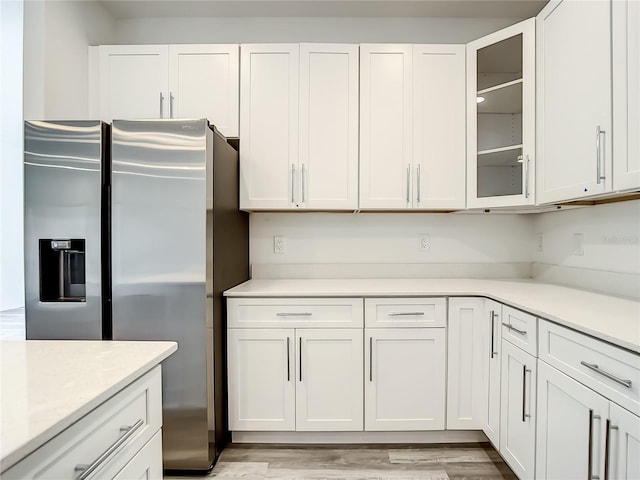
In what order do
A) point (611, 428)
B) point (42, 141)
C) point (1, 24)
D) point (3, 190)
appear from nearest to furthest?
point (611, 428), point (42, 141), point (1, 24), point (3, 190)

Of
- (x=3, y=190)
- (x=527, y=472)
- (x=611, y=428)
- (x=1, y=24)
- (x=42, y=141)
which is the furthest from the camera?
(x=3, y=190)

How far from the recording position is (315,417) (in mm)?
2135

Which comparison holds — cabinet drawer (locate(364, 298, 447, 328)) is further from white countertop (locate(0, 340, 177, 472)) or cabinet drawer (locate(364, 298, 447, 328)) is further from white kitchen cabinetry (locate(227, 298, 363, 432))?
white countertop (locate(0, 340, 177, 472))

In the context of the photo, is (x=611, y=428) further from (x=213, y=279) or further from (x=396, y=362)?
(x=213, y=279)

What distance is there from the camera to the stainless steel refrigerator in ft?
6.10

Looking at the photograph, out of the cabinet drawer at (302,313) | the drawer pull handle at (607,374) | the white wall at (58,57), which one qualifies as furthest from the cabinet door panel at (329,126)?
the drawer pull handle at (607,374)

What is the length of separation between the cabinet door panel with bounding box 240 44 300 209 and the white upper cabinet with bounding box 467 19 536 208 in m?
1.08

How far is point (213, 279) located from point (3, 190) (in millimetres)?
1931

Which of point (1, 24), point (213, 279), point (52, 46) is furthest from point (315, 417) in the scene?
point (1, 24)

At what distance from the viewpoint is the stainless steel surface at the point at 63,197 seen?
1.86 meters

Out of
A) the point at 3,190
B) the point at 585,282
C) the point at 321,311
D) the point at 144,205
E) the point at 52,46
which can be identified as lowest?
the point at 321,311

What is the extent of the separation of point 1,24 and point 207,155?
1410mm

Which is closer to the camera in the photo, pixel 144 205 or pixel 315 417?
pixel 144 205

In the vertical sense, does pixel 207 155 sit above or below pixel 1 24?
below
